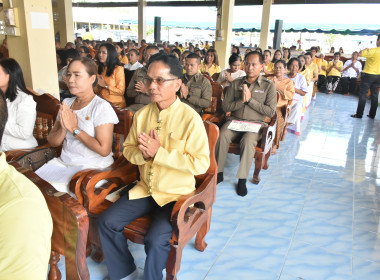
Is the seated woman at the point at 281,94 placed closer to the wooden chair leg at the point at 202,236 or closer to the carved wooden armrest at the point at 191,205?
the wooden chair leg at the point at 202,236

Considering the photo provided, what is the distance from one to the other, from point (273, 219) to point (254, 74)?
5.10ft

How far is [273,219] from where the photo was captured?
277 centimetres

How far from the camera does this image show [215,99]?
411 cm

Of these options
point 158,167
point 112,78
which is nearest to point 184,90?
point 112,78

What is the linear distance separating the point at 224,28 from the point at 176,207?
7656 mm

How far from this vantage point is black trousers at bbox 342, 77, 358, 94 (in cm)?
1014

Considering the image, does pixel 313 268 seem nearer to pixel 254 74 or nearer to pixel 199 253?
pixel 199 253

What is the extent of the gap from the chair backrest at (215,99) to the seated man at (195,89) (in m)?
0.23

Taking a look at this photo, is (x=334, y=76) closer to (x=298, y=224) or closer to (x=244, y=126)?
(x=244, y=126)

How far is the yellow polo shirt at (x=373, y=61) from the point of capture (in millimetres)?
6203

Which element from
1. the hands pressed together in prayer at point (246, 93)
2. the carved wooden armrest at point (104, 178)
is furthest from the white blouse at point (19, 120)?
the hands pressed together in prayer at point (246, 93)

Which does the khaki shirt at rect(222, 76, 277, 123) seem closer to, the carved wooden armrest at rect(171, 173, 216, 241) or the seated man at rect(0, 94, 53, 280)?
the carved wooden armrest at rect(171, 173, 216, 241)

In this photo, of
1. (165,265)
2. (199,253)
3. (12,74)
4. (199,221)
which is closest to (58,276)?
(165,265)

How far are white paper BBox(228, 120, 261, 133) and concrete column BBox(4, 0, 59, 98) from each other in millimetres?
2100
